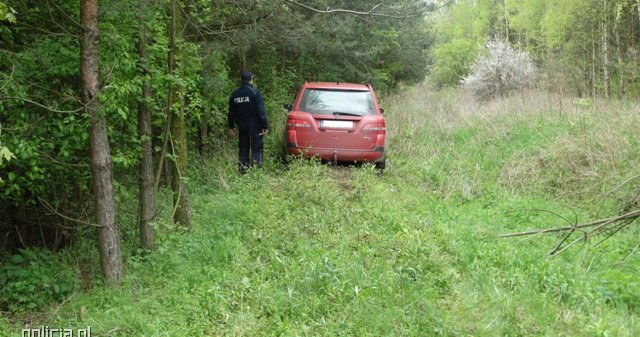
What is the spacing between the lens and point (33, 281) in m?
5.73

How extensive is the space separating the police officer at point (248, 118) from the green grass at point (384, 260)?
50cm

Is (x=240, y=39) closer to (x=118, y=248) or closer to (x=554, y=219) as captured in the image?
(x=118, y=248)

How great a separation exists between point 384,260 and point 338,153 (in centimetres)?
408

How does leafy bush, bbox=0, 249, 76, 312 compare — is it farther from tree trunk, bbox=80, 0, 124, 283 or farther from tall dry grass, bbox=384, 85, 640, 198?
tall dry grass, bbox=384, 85, 640, 198

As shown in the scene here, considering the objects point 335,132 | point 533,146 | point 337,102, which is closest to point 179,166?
point 335,132

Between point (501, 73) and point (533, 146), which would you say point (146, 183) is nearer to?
point (533, 146)

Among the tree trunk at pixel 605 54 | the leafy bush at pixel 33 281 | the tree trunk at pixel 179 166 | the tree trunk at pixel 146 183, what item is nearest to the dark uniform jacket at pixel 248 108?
the tree trunk at pixel 179 166

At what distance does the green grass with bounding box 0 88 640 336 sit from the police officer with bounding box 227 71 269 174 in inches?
19.7

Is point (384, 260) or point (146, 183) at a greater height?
point (146, 183)

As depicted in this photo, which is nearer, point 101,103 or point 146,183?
point 101,103

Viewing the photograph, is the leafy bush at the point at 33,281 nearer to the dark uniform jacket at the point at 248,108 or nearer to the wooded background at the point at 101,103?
the wooded background at the point at 101,103

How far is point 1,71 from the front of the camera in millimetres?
5051

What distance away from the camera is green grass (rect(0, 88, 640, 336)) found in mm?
4250

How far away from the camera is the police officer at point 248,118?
9172mm
